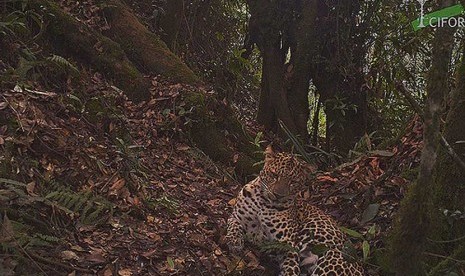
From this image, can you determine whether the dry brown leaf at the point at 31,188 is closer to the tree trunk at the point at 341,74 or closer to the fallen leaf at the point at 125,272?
the fallen leaf at the point at 125,272

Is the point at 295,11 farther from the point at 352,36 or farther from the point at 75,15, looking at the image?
the point at 75,15

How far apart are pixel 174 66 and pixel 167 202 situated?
11.4 feet

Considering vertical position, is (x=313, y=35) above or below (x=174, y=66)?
above

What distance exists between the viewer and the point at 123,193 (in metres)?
5.83

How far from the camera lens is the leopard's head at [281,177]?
593cm

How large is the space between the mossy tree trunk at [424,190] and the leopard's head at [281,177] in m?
2.82

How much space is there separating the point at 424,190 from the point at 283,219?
121 inches

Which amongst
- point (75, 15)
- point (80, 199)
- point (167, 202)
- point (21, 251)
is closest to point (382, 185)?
point (167, 202)

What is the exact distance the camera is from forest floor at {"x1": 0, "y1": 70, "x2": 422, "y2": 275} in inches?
184

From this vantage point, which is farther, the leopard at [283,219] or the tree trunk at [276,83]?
the tree trunk at [276,83]

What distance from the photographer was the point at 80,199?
5.03 metres

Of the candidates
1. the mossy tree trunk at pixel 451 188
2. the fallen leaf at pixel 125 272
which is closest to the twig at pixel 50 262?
the fallen leaf at pixel 125 272

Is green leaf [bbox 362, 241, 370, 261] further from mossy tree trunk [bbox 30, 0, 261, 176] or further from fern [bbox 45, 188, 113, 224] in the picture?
mossy tree trunk [bbox 30, 0, 261, 176]

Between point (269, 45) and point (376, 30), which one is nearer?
point (376, 30)
